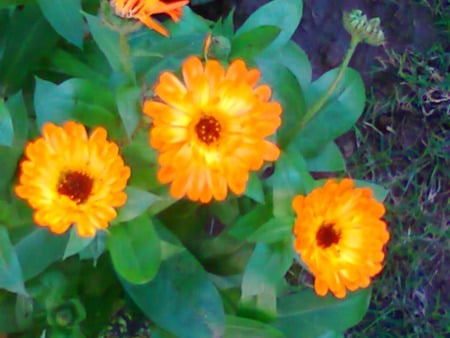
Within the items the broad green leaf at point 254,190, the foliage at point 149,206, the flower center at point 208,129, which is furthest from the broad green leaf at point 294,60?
the flower center at point 208,129

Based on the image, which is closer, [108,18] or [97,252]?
[108,18]

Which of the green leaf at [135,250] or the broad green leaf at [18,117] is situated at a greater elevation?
the broad green leaf at [18,117]

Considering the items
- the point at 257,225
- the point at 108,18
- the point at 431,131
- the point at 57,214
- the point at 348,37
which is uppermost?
the point at 108,18

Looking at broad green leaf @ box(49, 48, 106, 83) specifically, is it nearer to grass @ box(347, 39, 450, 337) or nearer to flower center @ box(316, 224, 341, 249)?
flower center @ box(316, 224, 341, 249)

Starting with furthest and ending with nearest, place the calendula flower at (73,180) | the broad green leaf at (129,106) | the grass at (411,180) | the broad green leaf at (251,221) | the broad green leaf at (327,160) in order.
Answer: the grass at (411,180) < the broad green leaf at (327,160) < the broad green leaf at (251,221) < the broad green leaf at (129,106) < the calendula flower at (73,180)

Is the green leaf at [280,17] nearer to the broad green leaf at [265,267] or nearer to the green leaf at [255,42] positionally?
the green leaf at [255,42]

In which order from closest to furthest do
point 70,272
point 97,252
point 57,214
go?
point 57,214 < point 97,252 < point 70,272

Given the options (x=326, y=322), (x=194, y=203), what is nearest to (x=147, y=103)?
(x=194, y=203)

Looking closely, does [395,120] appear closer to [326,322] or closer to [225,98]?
[326,322]
